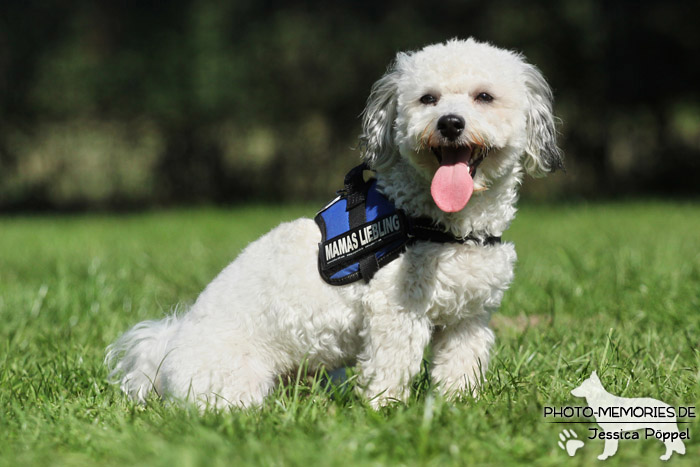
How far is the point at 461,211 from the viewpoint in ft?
9.95

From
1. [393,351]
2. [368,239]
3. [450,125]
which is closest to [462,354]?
[393,351]

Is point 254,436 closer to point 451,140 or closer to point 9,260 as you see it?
point 451,140

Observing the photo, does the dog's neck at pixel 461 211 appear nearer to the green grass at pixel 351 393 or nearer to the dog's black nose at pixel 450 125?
the dog's black nose at pixel 450 125

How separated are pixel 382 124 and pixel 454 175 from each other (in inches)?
18.5

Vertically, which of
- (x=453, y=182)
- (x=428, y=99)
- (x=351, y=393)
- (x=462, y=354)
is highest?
(x=428, y=99)

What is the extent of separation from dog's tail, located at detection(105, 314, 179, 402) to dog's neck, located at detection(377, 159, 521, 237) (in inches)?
46.3

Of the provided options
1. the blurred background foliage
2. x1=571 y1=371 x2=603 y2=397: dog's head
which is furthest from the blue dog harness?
the blurred background foliage

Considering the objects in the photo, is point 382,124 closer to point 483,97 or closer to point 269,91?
point 483,97

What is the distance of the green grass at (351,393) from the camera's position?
2.31 meters

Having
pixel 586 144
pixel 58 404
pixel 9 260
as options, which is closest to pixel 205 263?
pixel 9 260

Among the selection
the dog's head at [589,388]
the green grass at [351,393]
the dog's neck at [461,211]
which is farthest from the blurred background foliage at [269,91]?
the dog's head at [589,388]

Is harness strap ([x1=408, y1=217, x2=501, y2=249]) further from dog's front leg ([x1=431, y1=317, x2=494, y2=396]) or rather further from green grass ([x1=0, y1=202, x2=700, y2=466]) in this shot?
green grass ([x1=0, y1=202, x2=700, y2=466])

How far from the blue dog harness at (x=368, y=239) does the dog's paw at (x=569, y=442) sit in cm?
89

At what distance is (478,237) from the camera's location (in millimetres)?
3039
